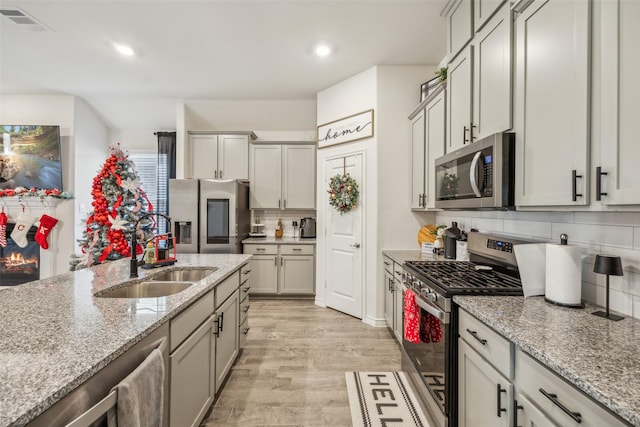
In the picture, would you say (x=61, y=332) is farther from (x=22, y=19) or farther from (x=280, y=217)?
(x=280, y=217)

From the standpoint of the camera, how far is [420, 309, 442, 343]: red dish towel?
1.71 meters

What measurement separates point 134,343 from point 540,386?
142 centimetres

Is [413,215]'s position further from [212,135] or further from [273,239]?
[212,135]

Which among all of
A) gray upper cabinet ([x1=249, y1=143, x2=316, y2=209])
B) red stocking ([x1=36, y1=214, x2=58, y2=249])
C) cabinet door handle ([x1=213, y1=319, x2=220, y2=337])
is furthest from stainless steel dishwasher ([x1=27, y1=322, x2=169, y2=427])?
red stocking ([x1=36, y1=214, x2=58, y2=249])

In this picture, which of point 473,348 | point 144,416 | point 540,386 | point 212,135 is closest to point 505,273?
point 473,348

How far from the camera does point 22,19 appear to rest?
2.74 metres

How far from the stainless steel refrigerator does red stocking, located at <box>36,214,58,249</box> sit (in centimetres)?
184

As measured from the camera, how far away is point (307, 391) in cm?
221

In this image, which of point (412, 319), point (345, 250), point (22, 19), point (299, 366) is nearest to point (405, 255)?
point (345, 250)

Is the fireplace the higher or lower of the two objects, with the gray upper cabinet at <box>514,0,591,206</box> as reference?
lower

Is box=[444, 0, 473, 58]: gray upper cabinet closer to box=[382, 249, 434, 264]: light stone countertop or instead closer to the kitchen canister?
the kitchen canister

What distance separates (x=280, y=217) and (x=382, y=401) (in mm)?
3423

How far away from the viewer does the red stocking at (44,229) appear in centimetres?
427

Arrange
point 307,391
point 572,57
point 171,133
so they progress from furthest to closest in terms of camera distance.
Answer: point 171,133, point 307,391, point 572,57
